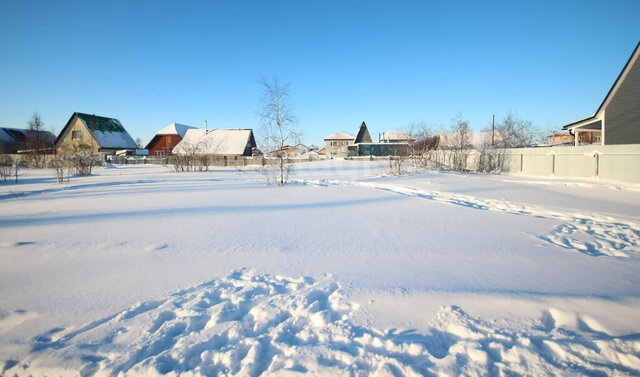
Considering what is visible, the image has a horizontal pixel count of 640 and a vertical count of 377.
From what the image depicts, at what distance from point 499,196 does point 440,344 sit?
23.4 feet

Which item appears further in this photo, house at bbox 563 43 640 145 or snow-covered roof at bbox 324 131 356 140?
snow-covered roof at bbox 324 131 356 140

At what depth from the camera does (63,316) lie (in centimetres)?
218

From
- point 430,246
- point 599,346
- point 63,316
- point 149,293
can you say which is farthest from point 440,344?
point 63,316

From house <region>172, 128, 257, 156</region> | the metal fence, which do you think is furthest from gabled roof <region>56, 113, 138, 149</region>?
house <region>172, 128, 257, 156</region>

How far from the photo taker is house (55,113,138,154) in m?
34.7

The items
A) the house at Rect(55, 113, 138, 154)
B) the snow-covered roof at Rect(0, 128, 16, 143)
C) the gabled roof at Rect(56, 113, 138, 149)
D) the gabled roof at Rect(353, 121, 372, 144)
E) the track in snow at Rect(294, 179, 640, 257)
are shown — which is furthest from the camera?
the gabled roof at Rect(353, 121, 372, 144)

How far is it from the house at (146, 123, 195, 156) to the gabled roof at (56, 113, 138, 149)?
237 cm

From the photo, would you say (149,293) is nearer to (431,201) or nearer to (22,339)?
(22,339)

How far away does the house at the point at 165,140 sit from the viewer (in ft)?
130

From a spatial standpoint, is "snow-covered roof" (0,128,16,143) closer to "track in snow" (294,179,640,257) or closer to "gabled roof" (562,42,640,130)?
"track in snow" (294,179,640,257)

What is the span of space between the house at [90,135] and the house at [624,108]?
46140 millimetres

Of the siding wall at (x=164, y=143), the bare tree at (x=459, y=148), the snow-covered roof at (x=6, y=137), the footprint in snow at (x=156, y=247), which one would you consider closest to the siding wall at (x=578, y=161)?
the bare tree at (x=459, y=148)

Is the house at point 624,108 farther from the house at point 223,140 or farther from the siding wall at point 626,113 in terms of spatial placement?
the house at point 223,140

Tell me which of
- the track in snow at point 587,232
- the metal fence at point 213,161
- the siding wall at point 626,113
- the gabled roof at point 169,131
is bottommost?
the track in snow at point 587,232
